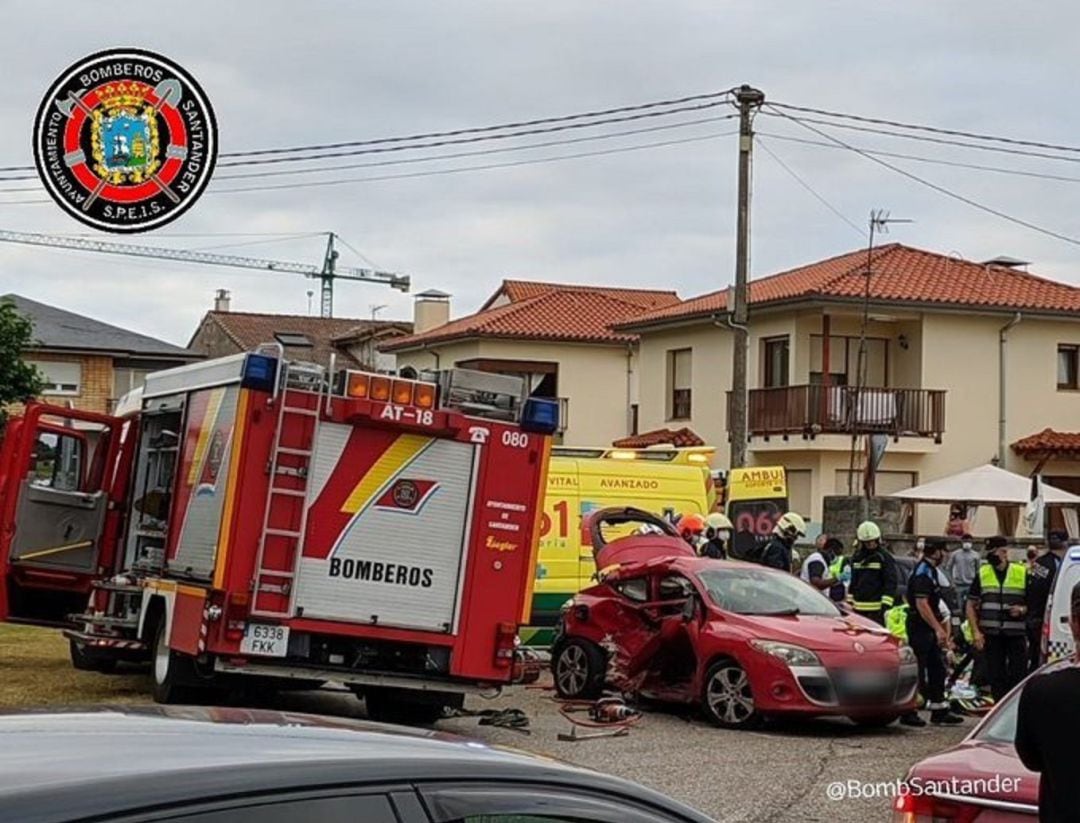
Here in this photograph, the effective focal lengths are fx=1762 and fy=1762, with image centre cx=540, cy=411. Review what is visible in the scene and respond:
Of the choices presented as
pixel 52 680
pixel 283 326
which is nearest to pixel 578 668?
pixel 52 680

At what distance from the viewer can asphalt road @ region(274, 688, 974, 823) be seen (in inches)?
436

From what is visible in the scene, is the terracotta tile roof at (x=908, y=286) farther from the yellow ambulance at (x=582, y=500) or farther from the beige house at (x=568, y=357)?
the yellow ambulance at (x=582, y=500)

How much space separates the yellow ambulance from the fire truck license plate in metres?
6.80

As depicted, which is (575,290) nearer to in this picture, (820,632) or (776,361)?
(776,361)

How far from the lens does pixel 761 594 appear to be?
1568cm

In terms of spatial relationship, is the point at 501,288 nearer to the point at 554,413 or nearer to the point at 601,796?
the point at 554,413

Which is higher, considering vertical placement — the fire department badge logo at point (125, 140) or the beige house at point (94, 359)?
the beige house at point (94, 359)

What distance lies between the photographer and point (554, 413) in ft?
45.3

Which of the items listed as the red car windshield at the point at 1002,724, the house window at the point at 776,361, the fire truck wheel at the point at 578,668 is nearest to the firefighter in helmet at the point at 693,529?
the fire truck wheel at the point at 578,668

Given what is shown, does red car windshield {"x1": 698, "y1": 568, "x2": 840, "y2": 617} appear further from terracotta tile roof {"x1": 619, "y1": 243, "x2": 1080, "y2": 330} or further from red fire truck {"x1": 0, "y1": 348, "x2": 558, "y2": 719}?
terracotta tile roof {"x1": 619, "y1": 243, "x2": 1080, "y2": 330}

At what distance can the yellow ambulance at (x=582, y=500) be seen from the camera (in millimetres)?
20203

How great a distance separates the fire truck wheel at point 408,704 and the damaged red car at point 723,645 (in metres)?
1.93

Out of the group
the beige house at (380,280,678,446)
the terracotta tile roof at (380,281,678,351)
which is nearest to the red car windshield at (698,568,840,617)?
the terracotta tile roof at (380,281,678,351)

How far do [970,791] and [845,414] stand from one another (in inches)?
1305
